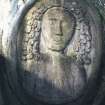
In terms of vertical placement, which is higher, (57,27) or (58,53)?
(57,27)

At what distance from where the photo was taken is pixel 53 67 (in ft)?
34.8

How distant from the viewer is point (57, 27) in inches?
417

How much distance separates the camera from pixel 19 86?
10.6 metres

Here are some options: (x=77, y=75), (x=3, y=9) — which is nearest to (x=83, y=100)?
(x=77, y=75)

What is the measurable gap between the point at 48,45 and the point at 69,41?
148mm

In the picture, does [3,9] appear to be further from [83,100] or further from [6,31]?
[83,100]

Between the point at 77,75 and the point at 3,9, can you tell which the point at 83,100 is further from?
the point at 3,9

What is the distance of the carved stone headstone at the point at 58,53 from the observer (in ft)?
34.7

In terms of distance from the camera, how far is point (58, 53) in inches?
417

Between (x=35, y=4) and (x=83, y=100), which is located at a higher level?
(x=35, y=4)

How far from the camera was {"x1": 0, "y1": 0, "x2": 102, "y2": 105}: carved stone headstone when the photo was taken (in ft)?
34.7

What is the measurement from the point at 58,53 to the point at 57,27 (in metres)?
0.18

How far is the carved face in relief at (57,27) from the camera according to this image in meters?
10.6

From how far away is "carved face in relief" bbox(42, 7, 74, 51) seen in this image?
10.6m
